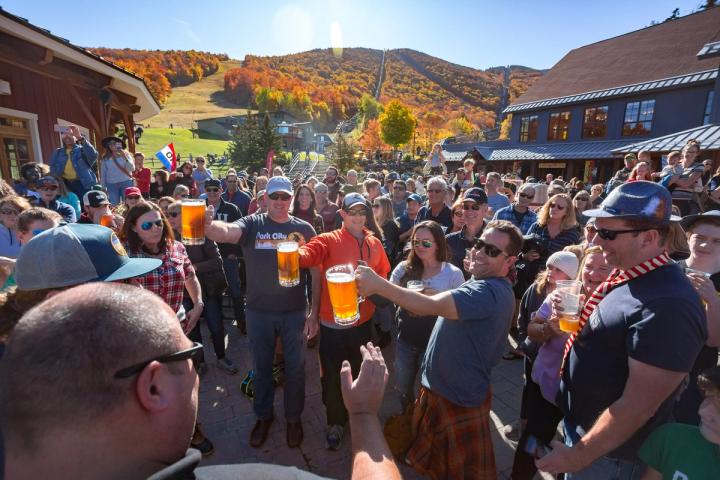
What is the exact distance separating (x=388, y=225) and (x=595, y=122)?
26.3 m

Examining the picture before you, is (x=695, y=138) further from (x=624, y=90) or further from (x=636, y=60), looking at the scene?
(x=636, y=60)

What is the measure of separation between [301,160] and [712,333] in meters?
54.5

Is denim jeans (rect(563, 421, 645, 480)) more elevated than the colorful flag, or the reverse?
the colorful flag

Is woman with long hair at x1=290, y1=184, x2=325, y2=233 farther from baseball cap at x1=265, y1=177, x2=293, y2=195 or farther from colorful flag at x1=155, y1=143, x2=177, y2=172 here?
colorful flag at x1=155, y1=143, x2=177, y2=172

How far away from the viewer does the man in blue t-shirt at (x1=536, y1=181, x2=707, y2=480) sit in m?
1.56

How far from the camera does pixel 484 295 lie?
2.27m

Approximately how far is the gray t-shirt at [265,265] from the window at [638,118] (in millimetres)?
27532

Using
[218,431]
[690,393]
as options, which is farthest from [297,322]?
[690,393]

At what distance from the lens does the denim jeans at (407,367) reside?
10.9 ft

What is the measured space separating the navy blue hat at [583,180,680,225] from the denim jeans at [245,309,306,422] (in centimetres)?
270

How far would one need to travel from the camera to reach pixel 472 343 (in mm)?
2389

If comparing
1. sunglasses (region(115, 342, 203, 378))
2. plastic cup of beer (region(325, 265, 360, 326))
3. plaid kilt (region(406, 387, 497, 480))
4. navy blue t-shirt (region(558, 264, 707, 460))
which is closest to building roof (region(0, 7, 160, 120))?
plastic cup of beer (region(325, 265, 360, 326))

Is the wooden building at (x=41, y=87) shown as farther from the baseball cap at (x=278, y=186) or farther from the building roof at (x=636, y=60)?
the building roof at (x=636, y=60)

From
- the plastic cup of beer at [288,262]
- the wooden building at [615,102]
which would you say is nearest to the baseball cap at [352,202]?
the plastic cup of beer at [288,262]
